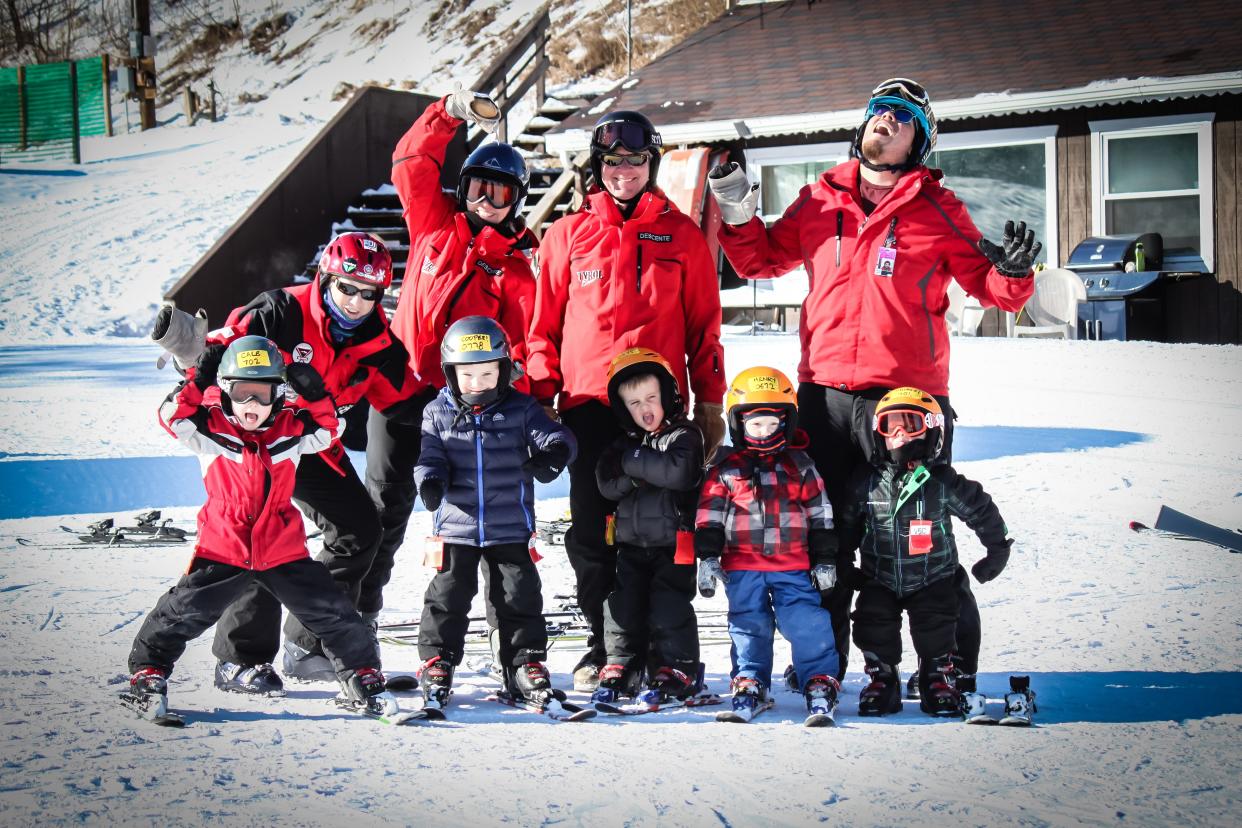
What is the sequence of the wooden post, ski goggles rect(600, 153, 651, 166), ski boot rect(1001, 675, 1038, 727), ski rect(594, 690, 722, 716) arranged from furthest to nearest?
the wooden post < ski goggles rect(600, 153, 651, 166) < ski rect(594, 690, 722, 716) < ski boot rect(1001, 675, 1038, 727)

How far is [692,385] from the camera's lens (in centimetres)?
430

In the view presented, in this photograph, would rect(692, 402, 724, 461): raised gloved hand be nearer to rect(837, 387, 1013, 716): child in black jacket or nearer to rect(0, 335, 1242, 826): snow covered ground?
rect(837, 387, 1013, 716): child in black jacket

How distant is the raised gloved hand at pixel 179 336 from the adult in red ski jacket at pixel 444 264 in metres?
0.77

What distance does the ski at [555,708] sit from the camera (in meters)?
3.61

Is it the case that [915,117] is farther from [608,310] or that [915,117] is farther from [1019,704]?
[1019,704]

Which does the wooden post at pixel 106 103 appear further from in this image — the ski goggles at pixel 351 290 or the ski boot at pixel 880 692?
the ski boot at pixel 880 692

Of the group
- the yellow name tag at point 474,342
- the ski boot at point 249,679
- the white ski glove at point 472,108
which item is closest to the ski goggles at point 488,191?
the white ski glove at point 472,108

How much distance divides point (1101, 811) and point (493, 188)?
9.48ft

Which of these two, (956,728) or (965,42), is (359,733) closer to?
(956,728)

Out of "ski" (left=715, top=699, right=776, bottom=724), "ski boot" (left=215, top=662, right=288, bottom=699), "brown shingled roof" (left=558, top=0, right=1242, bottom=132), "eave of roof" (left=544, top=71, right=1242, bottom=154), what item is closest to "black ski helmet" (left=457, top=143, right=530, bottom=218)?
"ski boot" (left=215, top=662, right=288, bottom=699)

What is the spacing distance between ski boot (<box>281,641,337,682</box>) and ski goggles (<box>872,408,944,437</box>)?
208cm

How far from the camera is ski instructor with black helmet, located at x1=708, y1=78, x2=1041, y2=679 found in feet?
12.9

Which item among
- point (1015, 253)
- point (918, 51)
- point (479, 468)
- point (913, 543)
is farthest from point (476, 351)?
point (918, 51)

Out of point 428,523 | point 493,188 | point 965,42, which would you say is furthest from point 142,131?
point 493,188
